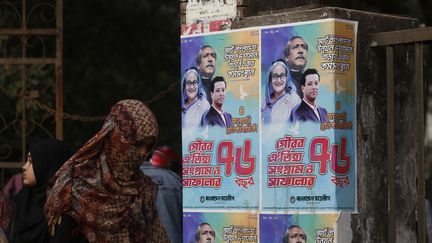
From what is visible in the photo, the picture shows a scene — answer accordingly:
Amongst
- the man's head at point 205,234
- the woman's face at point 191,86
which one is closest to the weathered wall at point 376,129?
the woman's face at point 191,86

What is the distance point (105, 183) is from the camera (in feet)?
16.1

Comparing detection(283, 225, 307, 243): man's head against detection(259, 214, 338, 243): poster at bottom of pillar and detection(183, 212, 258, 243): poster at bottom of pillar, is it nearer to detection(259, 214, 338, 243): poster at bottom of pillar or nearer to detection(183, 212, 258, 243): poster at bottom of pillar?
detection(259, 214, 338, 243): poster at bottom of pillar

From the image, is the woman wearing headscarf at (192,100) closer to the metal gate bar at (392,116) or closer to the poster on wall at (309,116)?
the poster on wall at (309,116)

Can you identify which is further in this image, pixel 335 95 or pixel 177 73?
pixel 177 73

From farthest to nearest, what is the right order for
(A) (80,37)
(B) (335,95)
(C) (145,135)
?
(A) (80,37), (C) (145,135), (B) (335,95)

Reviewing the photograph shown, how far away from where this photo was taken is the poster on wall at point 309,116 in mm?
4176

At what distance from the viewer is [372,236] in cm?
432

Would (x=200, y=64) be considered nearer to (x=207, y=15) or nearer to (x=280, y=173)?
(x=207, y=15)

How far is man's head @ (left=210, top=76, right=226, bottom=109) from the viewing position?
460 centimetres

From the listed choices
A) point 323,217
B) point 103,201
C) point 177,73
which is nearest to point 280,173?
point 323,217

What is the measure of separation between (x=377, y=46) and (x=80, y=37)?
6173 mm

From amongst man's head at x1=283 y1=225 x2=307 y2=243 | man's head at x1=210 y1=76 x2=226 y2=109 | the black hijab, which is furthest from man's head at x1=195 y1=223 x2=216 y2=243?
the black hijab

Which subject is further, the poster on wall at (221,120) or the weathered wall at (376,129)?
the poster on wall at (221,120)

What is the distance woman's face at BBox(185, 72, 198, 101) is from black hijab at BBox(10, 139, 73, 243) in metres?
1.02
